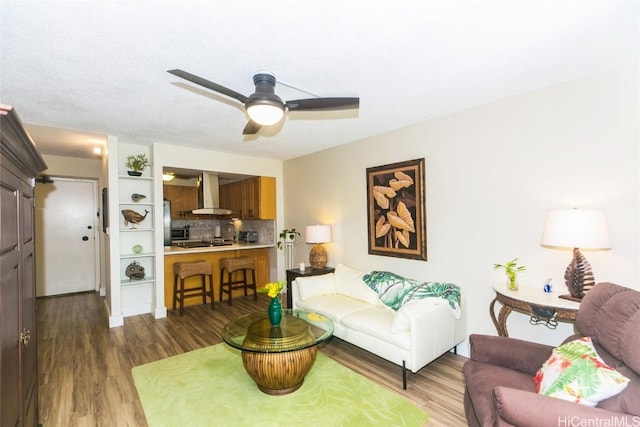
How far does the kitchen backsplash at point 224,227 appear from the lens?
5965 mm

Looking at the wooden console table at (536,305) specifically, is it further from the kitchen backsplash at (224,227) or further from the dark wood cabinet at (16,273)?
the kitchen backsplash at (224,227)

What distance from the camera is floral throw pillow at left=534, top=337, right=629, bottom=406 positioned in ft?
4.25

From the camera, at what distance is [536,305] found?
2115 mm

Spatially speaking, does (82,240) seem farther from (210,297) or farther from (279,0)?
(279,0)

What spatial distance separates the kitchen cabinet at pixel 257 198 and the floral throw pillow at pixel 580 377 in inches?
179

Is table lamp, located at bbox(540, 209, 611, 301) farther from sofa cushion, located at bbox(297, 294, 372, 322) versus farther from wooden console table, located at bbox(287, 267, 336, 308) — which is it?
wooden console table, located at bbox(287, 267, 336, 308)

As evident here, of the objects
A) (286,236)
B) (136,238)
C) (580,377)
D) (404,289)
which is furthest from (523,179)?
(136,238)

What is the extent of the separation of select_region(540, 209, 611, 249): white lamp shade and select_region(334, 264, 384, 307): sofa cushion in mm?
1813

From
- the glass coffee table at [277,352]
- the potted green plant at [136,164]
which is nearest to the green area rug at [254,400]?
the glass coffee table at [277,352]

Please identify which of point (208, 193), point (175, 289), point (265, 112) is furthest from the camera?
point (208, 193)

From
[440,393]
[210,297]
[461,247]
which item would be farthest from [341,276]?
[210,297]

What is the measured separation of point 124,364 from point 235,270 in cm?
215

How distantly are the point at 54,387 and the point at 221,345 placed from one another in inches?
54.4

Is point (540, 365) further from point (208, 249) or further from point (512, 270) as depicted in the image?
point (208, 249)
